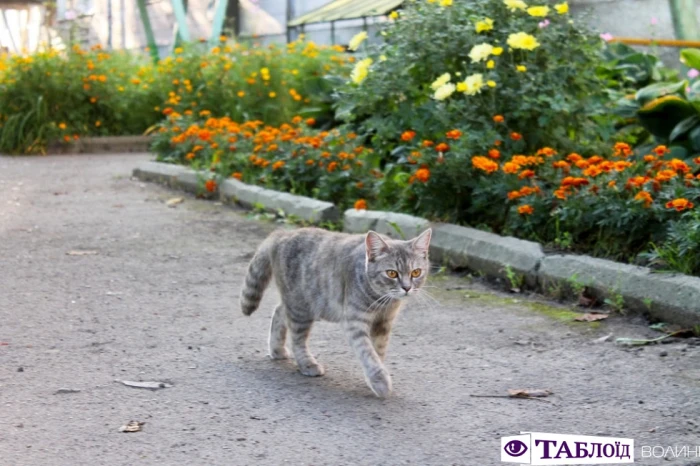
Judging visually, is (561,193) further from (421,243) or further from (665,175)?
(421,243)

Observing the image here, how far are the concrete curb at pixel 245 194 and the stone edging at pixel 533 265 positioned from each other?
0.04 ft

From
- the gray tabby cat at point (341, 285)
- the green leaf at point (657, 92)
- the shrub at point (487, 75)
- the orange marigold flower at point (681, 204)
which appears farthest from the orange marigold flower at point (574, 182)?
the green leaf at point (657, 92)

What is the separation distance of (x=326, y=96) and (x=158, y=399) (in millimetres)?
7860

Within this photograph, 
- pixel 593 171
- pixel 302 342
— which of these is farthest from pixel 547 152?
pixel 302 342

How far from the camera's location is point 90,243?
7871 millimetres

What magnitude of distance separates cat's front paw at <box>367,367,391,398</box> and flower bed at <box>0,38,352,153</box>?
303 inches

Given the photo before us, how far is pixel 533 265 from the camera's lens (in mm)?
6043

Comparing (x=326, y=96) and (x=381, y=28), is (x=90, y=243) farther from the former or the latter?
(x=326, y=96)

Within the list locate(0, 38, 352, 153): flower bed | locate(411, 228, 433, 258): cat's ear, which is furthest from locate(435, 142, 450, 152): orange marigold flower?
locate(0, 38, 352, 153): flower bed

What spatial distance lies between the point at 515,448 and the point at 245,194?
5.91m

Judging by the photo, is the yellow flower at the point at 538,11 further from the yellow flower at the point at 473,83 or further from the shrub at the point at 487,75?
the yellow flower at the point at 473,83

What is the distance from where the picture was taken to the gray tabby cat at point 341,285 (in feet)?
14.6

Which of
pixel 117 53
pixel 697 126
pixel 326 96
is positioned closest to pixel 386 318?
pixel 697 126

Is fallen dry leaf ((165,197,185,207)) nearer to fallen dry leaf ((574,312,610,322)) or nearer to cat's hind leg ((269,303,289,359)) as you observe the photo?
cat's hind leg ((269,303,289,359))
